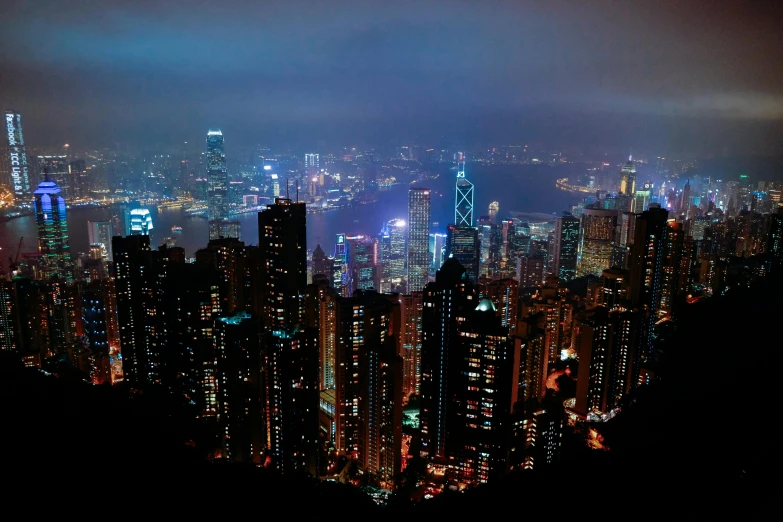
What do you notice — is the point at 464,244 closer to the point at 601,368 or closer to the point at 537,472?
the point at 601,368

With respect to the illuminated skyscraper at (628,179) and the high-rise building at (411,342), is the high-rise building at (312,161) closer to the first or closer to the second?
the high-rise building at (411,342)

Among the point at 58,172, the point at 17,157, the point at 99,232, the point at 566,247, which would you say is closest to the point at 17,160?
the point at 17,157

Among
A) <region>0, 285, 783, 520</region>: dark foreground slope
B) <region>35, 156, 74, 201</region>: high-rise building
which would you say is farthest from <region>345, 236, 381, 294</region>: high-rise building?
<region>0, 285, 783, 520</region>: dark foreground slope

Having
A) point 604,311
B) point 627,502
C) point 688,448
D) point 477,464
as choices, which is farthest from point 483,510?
point 604,311

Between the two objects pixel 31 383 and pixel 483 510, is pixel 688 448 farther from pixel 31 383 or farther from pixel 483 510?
pixel 31 383

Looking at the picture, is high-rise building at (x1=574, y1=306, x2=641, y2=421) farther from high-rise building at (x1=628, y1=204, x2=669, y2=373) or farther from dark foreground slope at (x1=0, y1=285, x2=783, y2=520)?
dark foreground slope at (x1=0, y1=285, x2=783, y2=520)

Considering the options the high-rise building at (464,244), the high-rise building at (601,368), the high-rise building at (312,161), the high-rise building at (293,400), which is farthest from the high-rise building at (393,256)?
the high-rise building at (293,400)
